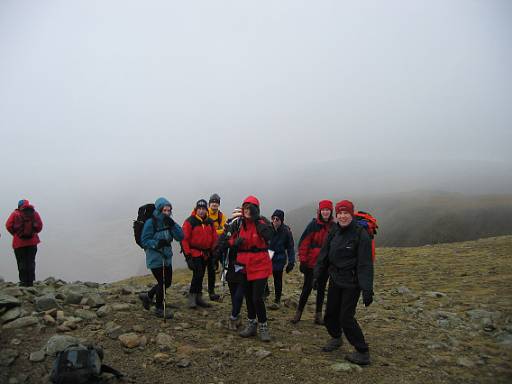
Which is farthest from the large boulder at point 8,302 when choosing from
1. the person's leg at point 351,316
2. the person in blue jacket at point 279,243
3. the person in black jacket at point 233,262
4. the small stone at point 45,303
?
the person's leg at point 351,316

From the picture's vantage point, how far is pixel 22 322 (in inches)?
284

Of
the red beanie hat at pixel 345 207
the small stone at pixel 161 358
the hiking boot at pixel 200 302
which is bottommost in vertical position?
the hiking boot at pixel 200 302

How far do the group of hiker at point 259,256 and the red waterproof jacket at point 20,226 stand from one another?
218 inches

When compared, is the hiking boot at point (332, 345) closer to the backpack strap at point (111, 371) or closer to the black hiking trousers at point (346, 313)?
the black hiking trousers at point (346, 313)

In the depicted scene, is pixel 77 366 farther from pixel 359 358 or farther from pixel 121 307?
pixel 359 358

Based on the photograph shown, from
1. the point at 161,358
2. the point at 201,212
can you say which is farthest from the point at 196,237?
the point at 161,358

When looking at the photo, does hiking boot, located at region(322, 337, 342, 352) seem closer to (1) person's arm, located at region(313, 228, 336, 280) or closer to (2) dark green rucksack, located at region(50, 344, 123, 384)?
(1) person's arm, located at region(313, 228, 336, 280)

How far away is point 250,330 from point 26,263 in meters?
8.91

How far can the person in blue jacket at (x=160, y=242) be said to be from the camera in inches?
330

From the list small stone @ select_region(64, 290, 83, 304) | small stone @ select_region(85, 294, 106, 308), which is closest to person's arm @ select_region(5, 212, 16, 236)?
small stone @ select_region(64, 290, 83, 304)

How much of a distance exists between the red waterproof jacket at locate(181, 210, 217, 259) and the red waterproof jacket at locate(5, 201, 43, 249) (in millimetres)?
6123

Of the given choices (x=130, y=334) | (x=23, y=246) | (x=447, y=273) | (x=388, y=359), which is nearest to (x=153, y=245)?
(x=130, y=334)

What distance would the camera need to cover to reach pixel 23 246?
11859 mm

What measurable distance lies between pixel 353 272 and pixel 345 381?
1.89m
